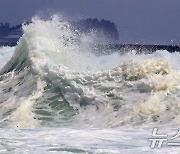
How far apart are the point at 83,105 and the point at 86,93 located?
515 mm

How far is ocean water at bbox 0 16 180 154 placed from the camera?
277 inches

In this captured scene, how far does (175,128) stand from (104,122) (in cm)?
146

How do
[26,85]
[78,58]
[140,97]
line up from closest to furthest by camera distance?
[140,97]
[26,85]
[78,58]

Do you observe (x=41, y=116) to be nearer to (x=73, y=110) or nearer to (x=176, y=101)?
(x=73, y=110)

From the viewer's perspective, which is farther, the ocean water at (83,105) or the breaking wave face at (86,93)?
the breaking wave face at (86,93)

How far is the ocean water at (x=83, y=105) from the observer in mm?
7039

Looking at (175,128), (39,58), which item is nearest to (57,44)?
(39,58)

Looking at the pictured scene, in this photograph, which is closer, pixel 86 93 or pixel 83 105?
pixel 83 105

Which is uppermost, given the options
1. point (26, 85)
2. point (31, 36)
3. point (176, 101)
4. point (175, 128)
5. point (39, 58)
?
point (31, 36)

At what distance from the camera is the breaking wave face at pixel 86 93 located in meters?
9.15

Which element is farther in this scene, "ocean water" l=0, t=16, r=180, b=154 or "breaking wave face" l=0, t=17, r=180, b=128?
"breaking wave face" l=0, t=17, r=180, b=128

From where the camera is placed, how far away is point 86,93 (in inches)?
421

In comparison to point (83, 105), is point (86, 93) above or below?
above

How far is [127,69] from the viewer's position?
37.5ft
